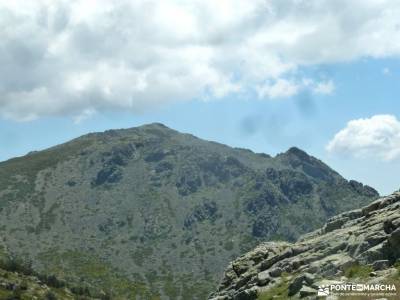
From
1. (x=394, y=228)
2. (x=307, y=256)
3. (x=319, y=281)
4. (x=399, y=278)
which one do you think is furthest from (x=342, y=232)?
(x=399, y=278)

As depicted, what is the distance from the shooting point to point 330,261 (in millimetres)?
45750

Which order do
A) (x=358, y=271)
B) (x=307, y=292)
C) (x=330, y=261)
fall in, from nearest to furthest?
(x=307, y=292) → (x=358, y=271) → (x=330, y=261)

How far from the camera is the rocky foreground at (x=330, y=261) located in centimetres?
4159

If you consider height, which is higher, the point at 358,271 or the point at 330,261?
the point at 330,261

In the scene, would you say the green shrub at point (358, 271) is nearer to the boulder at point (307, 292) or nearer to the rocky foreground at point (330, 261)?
the rocky foreground at point (330, 261)

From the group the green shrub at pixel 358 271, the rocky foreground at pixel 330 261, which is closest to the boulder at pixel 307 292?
the rocky foreground at pixel 330 261

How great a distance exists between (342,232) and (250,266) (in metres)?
12.6

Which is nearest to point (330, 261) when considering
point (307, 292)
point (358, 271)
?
point (358, 271)

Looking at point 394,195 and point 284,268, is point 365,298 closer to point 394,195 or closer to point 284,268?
point 284,268

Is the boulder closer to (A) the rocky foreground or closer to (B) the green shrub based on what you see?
(A) the rocky foreground

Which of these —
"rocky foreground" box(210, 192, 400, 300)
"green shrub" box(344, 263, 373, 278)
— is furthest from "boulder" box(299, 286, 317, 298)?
"green shrub" box(344, 263, 373, 278)

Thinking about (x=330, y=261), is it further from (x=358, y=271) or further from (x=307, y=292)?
(x=307, y=292)

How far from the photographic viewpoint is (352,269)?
42531 millimetres

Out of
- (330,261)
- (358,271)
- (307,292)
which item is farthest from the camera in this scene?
(330,261)
